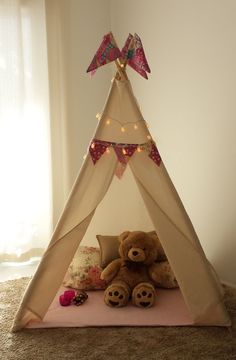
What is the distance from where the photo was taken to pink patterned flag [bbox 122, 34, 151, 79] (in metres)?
2.14

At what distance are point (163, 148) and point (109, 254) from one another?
1.07m

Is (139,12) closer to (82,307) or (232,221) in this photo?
(232,221)

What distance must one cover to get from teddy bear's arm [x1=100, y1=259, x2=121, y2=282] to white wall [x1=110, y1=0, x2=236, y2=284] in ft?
2.53

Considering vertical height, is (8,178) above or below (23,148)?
below

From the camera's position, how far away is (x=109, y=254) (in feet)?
8.69

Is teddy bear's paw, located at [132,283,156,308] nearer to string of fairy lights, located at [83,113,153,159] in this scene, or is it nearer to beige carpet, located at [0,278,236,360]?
beige carpet, located at [0,278,236,360]

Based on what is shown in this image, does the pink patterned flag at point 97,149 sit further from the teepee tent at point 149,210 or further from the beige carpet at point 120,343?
the beige carpet at point 120,343

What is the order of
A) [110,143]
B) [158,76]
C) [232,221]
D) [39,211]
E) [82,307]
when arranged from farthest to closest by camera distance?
1. [39,211]
2. [158,76]
3. [232,221]
4. [82,307]
5. [110,143]

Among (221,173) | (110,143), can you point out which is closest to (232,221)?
(221,173)

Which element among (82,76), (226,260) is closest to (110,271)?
(226,260)

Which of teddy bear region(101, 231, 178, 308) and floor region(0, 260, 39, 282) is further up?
teddy bear region(101, 231, 178, 308)

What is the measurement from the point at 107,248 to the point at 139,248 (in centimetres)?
34

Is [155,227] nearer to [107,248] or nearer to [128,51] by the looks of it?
[107,248]

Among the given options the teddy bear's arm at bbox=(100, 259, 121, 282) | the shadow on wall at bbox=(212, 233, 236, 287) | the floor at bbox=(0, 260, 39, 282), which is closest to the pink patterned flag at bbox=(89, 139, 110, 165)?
the teddy bear's arm at bbox=(100, 259, 121, 282)
